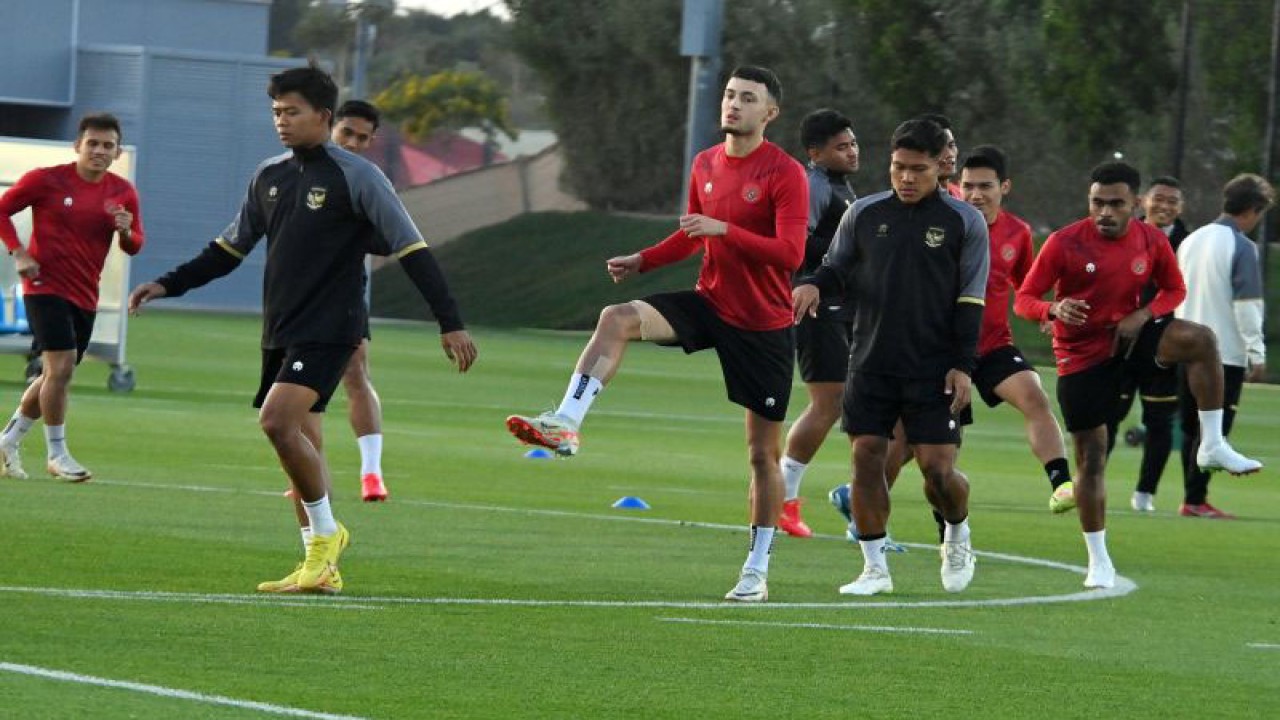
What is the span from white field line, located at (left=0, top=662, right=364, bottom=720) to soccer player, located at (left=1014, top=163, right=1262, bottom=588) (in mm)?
5831

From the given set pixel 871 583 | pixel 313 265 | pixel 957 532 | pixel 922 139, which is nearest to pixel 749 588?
pixel 871 583

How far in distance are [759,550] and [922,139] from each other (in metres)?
1.91

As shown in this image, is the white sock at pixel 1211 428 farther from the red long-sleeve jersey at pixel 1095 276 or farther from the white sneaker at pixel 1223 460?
the red long-sleeve jersey at pixel 1095 276

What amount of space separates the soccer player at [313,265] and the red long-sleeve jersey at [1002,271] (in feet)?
13.1

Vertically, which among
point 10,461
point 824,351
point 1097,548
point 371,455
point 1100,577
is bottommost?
point 10,461

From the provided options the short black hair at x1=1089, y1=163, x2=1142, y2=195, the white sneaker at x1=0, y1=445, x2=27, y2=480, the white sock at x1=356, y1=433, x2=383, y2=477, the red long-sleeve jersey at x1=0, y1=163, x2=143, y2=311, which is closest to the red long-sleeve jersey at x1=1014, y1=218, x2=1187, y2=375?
the short black hair at x1=1089, y1=163, x2=1142, y2=195

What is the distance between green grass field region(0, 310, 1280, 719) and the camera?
863cm

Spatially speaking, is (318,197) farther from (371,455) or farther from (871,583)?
(371,455)

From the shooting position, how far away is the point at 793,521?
51.0 ft

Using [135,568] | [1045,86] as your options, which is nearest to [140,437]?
[135,568]

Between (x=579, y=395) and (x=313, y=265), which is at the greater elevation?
(x=313, y=265)

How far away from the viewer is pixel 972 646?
33.8 feet

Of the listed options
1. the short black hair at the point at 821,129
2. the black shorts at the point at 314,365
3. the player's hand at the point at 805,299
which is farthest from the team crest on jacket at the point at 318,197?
the short black hair at the point at 821,129

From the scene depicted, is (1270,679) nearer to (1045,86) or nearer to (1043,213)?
(1045,86)
